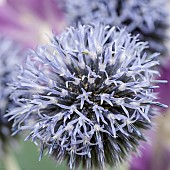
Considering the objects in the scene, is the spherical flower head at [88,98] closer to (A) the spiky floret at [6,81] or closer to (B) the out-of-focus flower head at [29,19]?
(A) the spiky floret at [6,81]

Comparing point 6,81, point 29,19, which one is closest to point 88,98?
point 6,81

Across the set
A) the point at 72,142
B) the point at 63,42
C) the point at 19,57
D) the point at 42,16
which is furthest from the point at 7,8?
the point at 72,142

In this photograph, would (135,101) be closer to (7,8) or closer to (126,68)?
(126,68)

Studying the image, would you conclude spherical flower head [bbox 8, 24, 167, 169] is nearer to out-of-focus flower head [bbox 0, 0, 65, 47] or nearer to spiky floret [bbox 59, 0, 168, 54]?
spiky floret [bbox 59, 0, 168, 54]

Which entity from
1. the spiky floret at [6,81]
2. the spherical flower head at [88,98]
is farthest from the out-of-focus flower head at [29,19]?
the spherical flower head at [88,98]

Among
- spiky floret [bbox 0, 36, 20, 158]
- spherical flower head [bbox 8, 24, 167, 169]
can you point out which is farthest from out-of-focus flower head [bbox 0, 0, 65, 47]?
spherical flower head [bbox 8, 24, 167, 169]

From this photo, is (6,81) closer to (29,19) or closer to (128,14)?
(128,14)
